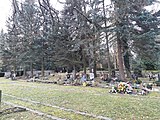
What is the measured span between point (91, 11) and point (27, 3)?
14555mm

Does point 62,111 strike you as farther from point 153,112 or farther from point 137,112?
point 153,112

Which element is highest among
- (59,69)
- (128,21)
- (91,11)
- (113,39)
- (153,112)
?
(91,11)

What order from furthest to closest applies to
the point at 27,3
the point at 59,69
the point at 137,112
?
the point at 59,69 < the point at 137,112 < the point at 27,3

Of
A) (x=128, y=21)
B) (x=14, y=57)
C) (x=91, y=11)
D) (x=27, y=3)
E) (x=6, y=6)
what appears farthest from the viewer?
(x=14, y=57)

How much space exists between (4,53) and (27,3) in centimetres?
2710

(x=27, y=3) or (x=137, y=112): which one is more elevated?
(x=27, y=3)

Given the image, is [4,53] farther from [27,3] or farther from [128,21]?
[27,3]

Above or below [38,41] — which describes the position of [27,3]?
below

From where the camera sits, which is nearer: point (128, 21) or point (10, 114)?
point (10, 114)

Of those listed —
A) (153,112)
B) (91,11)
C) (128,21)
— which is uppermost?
(91,11)

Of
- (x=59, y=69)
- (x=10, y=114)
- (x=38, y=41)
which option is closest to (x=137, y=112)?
(x=10, y=114)

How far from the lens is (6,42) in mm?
30172

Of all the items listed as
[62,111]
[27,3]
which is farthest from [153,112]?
[27,3]

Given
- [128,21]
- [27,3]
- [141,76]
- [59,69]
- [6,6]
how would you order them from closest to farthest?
[27,3] < [6,6] < [128,21] < [141,76] < [59,69]
